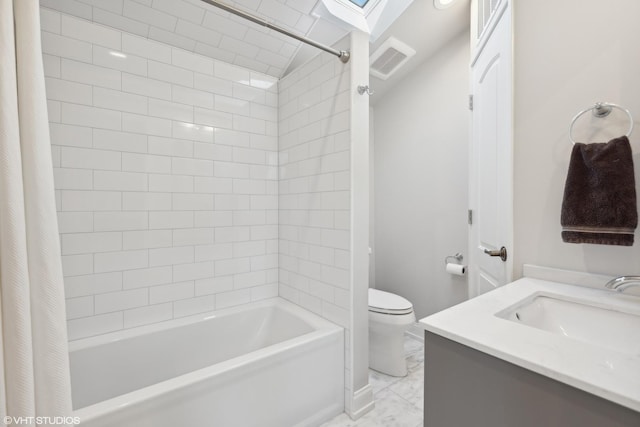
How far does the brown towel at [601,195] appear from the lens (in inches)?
39.0

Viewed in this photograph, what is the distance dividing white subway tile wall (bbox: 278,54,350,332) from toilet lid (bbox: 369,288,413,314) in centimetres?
44

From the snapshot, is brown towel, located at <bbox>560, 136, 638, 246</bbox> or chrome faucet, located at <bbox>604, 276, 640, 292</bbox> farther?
brown towel, located at <bbox>560, 136, 638, 246</bbox>

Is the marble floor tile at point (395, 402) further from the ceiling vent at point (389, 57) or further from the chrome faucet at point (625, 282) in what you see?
the ceiling vent at point (389, 57)

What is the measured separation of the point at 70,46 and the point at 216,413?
201 cm

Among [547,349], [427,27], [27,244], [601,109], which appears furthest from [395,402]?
[427,27]

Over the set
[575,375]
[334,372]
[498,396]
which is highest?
[575,375]

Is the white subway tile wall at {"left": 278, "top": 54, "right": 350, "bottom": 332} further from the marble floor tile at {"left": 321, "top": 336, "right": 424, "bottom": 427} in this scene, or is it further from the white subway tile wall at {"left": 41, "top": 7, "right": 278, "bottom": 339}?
the marble floor tile at {"left": 321, "top": 336, "right": 424, "bottom": 427}

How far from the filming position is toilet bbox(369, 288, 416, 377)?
202 centimetres

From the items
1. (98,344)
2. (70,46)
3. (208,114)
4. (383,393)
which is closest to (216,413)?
(98,344)

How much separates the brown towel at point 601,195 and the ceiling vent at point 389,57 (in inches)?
62.9

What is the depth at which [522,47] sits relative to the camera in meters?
1.35

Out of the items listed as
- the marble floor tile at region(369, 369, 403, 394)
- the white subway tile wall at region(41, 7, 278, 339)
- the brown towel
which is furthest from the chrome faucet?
the white subway tile wall at region(41, 7, 278, 339)

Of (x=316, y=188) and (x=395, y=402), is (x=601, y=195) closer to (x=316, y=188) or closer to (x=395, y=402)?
(x=316, y=188)

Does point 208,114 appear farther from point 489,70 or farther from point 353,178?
point 489,70
